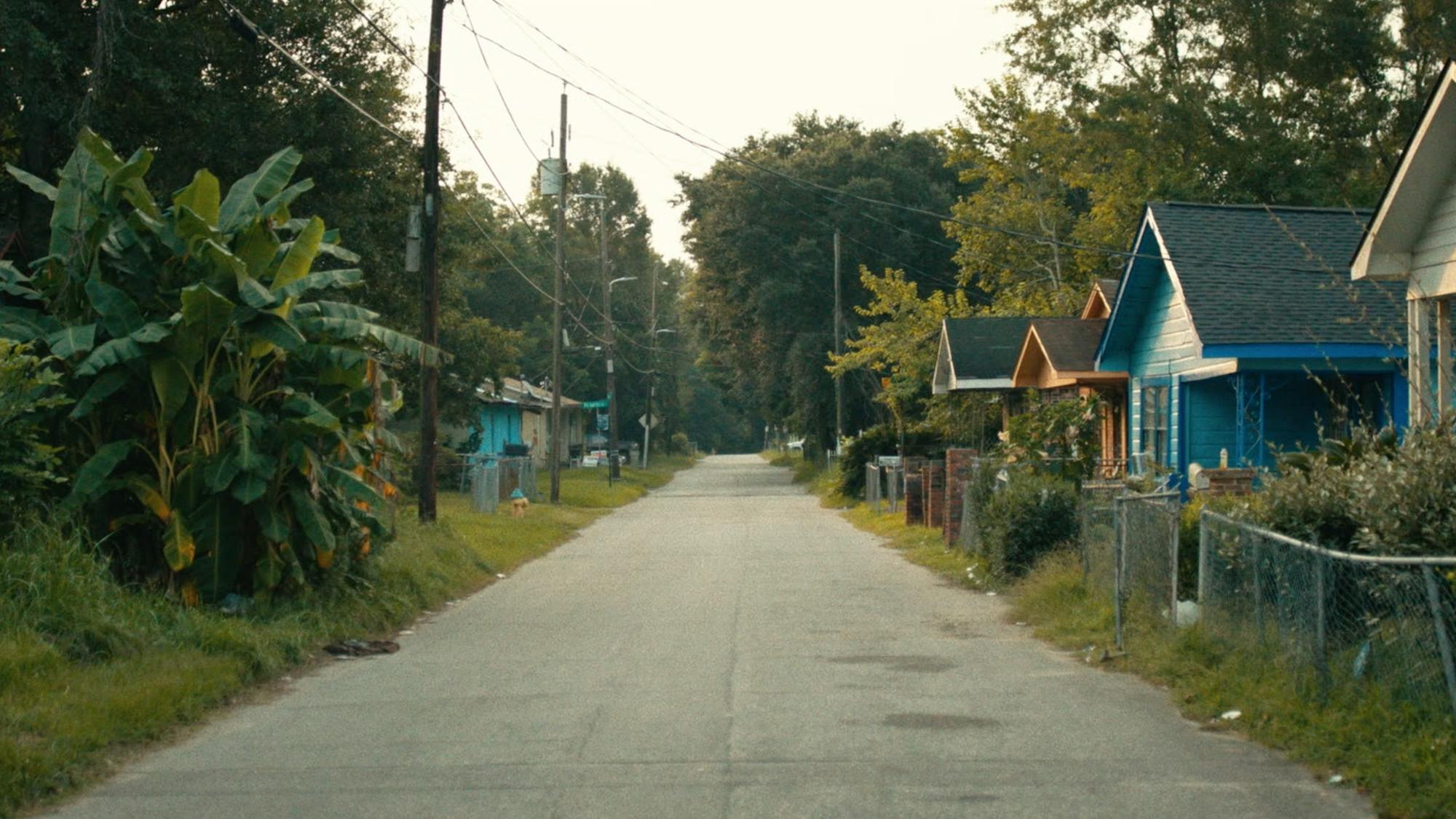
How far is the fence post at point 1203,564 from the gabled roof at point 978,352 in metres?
20.5

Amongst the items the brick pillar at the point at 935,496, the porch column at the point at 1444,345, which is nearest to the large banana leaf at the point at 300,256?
the porch column at the point at 1444,345

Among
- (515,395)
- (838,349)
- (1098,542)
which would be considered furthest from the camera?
(515,395)

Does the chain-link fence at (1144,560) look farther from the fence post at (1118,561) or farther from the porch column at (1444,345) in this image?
the porch column at (1444,345)

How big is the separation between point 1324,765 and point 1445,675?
0.80 m

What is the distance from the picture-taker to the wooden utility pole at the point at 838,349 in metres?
53.5

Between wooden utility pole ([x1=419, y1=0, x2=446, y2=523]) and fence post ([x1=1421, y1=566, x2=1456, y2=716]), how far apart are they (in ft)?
53.0

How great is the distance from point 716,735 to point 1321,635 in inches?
142

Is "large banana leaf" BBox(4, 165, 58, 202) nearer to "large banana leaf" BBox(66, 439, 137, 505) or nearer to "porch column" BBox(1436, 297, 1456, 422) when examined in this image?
"large banana leaf" BBox(66, 439, 137, 505)

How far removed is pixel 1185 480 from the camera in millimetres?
21734

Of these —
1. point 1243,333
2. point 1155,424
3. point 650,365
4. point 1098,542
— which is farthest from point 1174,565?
point 650,365

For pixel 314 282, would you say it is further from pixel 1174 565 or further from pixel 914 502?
pixel 914 502

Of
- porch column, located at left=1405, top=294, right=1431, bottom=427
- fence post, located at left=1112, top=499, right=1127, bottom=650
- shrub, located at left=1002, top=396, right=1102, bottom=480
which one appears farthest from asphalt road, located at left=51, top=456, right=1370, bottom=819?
shrub, located at left=1002, top=396, right=1102, bottom=480

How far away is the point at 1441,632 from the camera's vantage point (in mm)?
7266

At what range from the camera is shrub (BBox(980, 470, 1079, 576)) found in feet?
56.8
